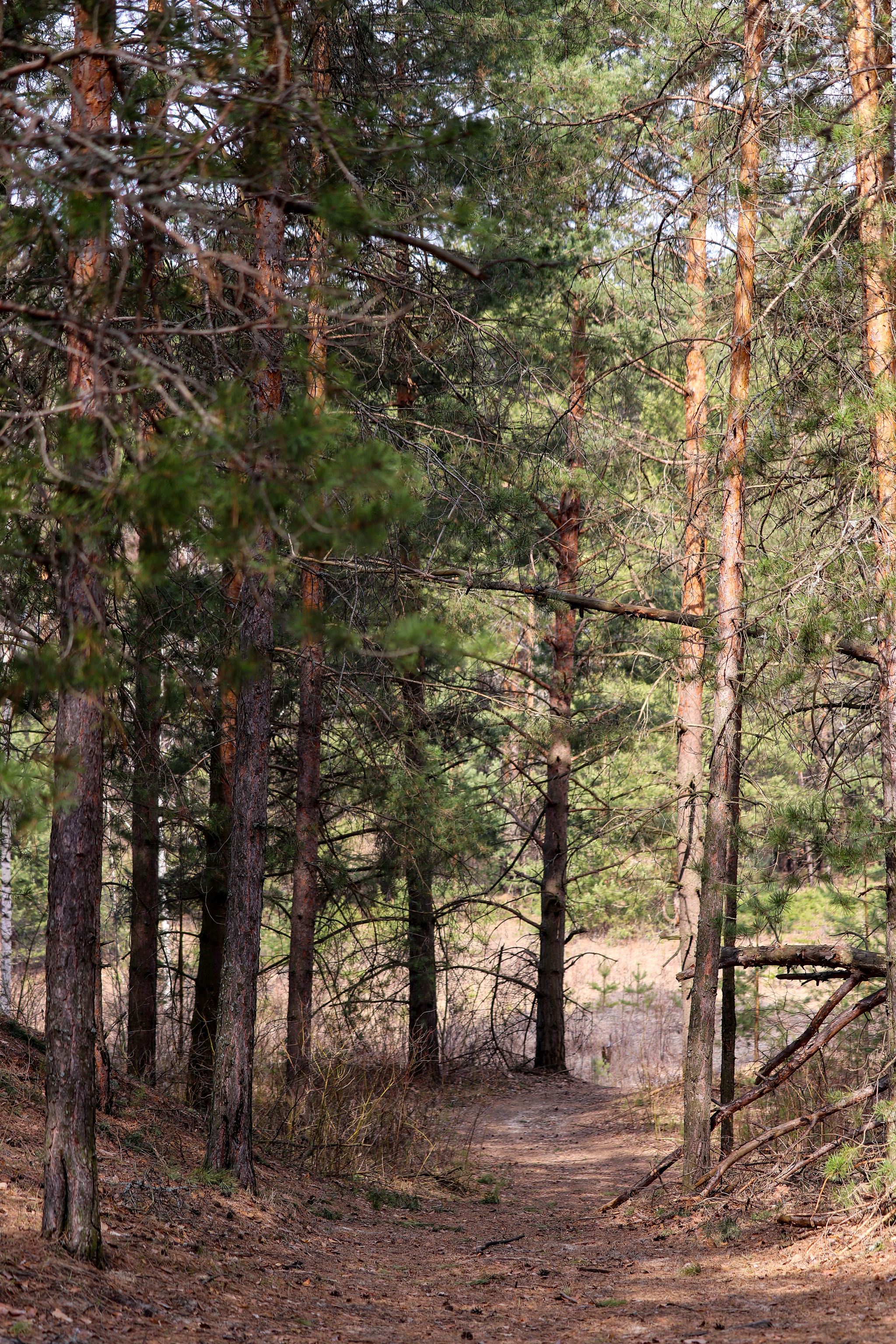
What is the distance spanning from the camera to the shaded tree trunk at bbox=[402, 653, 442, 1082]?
10680 mm

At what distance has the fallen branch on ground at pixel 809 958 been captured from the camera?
725 centimetres

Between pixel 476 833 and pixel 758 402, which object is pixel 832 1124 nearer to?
pixel 476 833

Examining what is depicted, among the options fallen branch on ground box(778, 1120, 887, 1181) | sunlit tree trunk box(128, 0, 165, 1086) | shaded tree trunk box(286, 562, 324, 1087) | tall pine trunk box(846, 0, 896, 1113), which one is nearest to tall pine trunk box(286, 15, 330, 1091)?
shaded tree trunk box(286, 562, 324, 1087)

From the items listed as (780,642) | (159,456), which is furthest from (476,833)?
(159,456)

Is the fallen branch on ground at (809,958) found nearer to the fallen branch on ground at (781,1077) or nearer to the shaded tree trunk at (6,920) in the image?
the fallen branch on ground at (781,1077)

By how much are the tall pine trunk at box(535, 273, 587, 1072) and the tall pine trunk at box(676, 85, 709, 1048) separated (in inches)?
67.7

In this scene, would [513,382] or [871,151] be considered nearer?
[871,151]

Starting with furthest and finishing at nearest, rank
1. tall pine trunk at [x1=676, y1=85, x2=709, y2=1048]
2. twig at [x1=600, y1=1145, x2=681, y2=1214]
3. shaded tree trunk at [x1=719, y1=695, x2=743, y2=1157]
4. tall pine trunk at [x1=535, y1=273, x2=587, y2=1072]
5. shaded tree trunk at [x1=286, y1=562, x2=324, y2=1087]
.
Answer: tall pine trunk at [x1=535, y1=273, x2=587, y2=1072]
shaded tree trunk at [x1=286, y1=562, x2=324, y2=1087]
tall pine trunk at [x1=676, y1=85, x2=709, y2=1048]
shaded tree trunk at [x1=719, y1=695, x2=743, y2=1157]
twig at [x1=600, y1=1145, x2=681, y2=1214]

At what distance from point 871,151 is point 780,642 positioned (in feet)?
9.87

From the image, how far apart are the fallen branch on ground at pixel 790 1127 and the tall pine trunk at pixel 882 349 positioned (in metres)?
0.36

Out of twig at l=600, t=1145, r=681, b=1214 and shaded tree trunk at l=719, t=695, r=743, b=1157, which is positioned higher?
shaded tree trunk at l=719, t=695, r=743, b=1157

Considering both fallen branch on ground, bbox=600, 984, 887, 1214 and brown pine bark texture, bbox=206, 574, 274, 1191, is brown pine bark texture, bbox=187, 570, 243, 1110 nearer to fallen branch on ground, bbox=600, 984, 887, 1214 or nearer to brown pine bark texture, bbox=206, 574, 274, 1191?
brown pine bark texture, bbox=206, 574, 274, 1191

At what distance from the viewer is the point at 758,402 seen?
759 cm

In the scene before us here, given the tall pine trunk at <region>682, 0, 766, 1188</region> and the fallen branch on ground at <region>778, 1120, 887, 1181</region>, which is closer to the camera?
the fallen branch on ground at <region>778, 1120, 887, 1181</region>
